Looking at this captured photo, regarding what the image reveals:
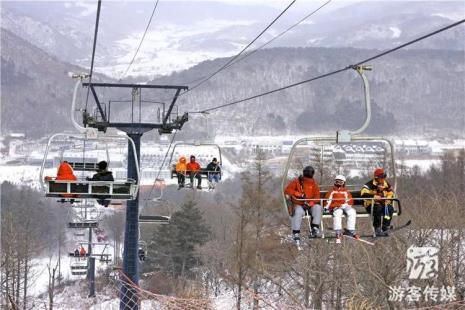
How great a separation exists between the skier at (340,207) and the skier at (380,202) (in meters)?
0.31

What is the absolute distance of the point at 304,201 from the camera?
1131 centimetres

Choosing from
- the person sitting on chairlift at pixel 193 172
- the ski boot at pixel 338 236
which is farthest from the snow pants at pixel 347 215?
the person sitting on chairlift at pixel 193 172

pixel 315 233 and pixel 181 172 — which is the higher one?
pixel 181 172

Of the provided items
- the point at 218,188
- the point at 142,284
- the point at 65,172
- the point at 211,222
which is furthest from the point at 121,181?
the point at 218,188

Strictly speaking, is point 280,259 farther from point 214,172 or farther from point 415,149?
point 415,149

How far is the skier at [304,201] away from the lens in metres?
11.3

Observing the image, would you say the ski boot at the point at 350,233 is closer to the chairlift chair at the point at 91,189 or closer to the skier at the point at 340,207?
the skier at the point at 340,207

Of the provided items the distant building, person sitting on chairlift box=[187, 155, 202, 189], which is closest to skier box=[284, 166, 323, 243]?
person sitting on chairlift box=[187, 155, 202, 189]

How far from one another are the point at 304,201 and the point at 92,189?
11.8ft

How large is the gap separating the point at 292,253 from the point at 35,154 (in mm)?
163230

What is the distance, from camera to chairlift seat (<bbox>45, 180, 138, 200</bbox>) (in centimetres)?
1180
